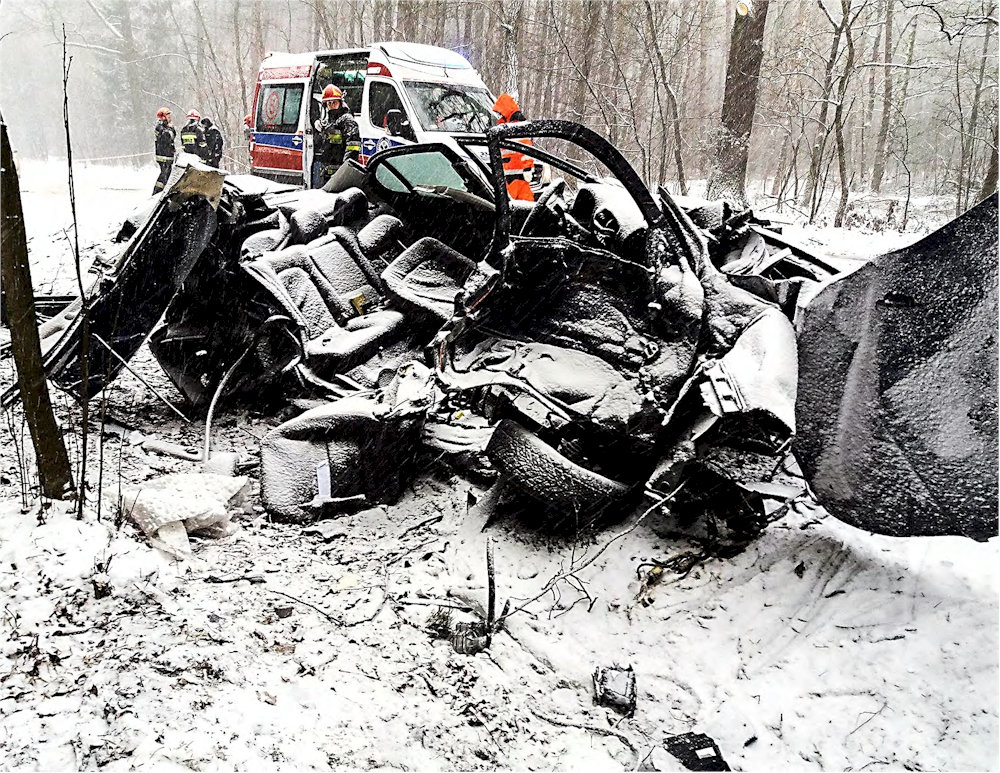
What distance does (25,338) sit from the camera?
2.92m

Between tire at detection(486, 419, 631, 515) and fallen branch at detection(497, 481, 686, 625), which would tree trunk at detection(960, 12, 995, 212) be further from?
tire at detection(486, 419, 631, 515)

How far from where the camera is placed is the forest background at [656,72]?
1438cm

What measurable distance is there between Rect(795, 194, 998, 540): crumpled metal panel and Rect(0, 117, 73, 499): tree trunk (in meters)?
3.35

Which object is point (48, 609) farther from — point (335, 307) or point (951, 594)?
point (951, 594)

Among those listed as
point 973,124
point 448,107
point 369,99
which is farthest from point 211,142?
point 973,124

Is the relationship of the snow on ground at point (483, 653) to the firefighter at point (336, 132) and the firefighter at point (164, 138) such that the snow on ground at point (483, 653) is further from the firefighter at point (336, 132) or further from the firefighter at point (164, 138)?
the firefighter at point (164, 138)

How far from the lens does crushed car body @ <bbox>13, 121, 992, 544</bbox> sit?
317 centimetres

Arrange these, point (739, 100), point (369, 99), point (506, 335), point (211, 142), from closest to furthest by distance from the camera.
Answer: point (506, 335)
point (369, 99)
point (739, 100)
point (211, 142)

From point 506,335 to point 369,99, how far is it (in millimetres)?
7075

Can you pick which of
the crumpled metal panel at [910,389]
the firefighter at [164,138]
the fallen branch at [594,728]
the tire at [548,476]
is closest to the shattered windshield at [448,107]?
the firefighter at [164,138]

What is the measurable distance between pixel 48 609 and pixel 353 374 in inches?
82.3

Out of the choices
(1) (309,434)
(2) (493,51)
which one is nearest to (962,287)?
(1) (309,434)

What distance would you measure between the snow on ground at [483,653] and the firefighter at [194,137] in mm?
10782

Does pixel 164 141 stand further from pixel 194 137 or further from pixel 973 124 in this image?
pixel 973 124
